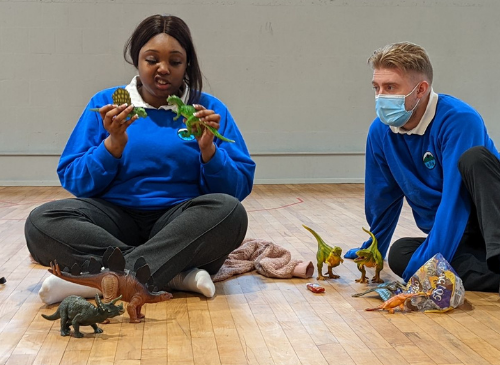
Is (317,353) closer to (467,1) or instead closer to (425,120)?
(425,120)

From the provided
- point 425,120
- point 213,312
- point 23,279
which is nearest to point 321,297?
point 213,312

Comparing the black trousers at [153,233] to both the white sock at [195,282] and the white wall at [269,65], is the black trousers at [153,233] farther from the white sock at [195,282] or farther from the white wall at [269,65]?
the white wall at [269,65]

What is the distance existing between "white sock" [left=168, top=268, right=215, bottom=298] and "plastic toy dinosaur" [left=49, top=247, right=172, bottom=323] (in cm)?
26

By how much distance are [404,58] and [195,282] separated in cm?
106

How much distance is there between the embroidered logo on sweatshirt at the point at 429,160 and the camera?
2395mm

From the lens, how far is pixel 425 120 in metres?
2.40

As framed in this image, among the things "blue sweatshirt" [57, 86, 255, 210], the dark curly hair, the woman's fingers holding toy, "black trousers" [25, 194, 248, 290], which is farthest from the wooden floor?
the dark curly hair

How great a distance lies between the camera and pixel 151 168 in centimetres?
241

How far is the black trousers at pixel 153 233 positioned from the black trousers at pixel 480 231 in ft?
2.36

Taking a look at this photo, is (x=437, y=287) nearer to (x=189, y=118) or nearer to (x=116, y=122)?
(x=189, y=118)

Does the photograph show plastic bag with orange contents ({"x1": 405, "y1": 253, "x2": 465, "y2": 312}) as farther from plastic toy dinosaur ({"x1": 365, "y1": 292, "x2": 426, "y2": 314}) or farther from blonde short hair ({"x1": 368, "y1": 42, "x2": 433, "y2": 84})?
blonde short hair ({"x1": 368, "y1": 42, "x2": 433, "y2": 84})

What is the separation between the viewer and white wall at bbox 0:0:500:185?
236 inches

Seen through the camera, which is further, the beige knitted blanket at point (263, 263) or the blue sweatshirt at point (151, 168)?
the beige knitted blanket at point (263, 263)

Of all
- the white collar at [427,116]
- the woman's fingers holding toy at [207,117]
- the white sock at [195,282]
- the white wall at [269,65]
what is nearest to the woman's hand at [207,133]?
the woman's fingers holding toy at [207,117]
